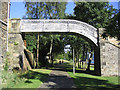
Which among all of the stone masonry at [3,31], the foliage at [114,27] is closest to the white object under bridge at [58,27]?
the stone masonry at [3,31]

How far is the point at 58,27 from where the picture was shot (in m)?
12.9

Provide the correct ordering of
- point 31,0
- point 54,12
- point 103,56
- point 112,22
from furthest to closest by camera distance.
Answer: point 54,12
point 31,0
point 103,56
point 112,22

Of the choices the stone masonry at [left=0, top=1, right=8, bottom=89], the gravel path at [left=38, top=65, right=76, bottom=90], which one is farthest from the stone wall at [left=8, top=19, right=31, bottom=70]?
the gravel path at [left=38, top=65, right=76, bottom=90]

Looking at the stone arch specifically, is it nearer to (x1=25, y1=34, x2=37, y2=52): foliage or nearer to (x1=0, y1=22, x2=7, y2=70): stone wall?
(x1=0, y1=22, x2=7, y2=70): stone wall

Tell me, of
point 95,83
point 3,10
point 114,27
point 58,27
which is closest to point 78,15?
point 58,27

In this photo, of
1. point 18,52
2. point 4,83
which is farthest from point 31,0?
point 4,83

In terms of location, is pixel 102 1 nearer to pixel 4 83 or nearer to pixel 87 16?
pixel 87 16

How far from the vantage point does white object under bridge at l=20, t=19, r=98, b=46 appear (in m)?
12.9

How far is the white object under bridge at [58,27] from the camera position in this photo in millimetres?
12891

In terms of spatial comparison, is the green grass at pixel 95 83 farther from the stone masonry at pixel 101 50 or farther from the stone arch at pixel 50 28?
the stone arch at pixel 50 28

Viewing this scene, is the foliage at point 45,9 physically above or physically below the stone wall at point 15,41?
above

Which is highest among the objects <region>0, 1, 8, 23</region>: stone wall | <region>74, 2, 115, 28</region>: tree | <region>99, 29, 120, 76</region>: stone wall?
<region>74, 2, 115, 28</region>: tree

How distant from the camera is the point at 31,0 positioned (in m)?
22.6

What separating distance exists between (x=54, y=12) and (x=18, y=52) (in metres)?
14.7
